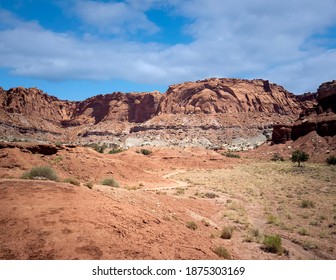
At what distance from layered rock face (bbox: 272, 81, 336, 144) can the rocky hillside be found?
66.8 feet

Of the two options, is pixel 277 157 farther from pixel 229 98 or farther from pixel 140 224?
pixel 229 98

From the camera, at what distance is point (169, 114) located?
128m

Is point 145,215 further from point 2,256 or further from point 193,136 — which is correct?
point 193,136

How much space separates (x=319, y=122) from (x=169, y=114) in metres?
75.0

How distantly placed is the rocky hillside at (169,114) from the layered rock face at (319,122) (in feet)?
66.8

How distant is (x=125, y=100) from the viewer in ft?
504

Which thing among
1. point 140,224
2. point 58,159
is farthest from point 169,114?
point 140,224

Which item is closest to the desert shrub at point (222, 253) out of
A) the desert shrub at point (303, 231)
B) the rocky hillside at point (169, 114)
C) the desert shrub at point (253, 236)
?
the desert shrub at point (253, 236)

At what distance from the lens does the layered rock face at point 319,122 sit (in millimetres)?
60000

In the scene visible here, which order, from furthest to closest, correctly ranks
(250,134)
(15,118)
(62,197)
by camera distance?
(15,118), (250,134), (62,197)

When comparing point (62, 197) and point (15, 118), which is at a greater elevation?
point (15, 118)
